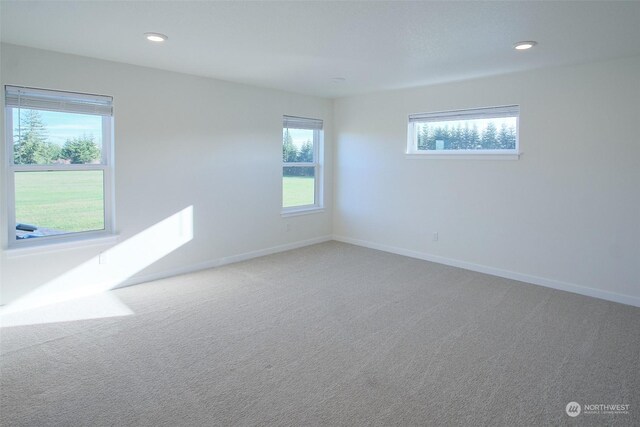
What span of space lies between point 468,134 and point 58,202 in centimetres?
458

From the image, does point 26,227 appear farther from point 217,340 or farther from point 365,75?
point 365,75

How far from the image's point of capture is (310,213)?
634cm

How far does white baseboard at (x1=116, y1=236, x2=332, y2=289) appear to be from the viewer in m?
4.43

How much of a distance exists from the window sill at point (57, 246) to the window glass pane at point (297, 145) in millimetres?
2644

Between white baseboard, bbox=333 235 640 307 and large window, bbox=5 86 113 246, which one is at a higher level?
large window, bbox=5 86 113 246

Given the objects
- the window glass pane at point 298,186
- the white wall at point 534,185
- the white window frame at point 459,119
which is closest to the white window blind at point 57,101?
the window glass pane at point 298,186

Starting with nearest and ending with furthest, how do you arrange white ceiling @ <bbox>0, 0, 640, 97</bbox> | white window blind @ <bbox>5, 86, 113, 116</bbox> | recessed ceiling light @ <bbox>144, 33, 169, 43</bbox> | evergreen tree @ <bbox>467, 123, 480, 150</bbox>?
white ceiling @ <bbox>0, 0, 640, 97</bbox>, recessed ceiling light @ <bbox>144, 33, 169, 43</bbox>, white window blind @ <bbox>5, 86, 113, 116</bbox>, evergreen tree @ <bbox>467, 123, 480, 150</bbox>

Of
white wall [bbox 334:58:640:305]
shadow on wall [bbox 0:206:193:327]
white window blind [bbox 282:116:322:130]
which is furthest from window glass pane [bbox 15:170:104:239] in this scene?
white wall [bbox 334:58:640:305]

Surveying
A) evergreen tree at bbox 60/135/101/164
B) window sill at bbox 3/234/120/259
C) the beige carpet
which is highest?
evergreen tree at bbox 60/135/101/164

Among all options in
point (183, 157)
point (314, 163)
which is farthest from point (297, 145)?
point (183, 157)

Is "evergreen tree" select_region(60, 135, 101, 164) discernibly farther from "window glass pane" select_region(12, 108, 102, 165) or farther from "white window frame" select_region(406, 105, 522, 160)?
"white window frame" select_region(406, 105, 522, 160)

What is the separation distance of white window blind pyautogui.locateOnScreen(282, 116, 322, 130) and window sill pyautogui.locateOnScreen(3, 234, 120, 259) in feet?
9.09

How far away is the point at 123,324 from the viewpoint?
3.36 metres

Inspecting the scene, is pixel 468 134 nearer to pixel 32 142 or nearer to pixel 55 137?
pixel 55 137
